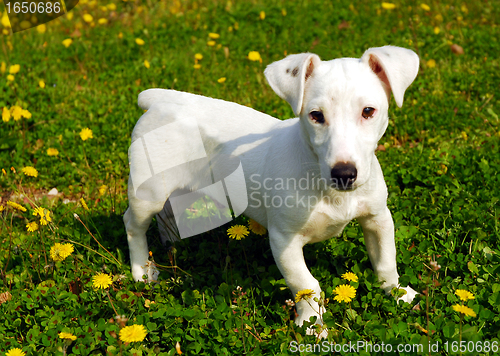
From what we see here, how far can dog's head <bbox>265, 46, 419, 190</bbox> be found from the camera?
103 inches

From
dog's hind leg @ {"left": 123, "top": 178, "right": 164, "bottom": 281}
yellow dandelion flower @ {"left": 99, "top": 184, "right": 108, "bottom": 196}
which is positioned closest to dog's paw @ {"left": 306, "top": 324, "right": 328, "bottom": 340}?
dog's hind leg @ {"left": 123, "top": 178, "right": 164, "bottom": 281}

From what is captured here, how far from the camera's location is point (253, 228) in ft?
12.5

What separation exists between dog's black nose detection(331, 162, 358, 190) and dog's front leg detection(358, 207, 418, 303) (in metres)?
0.74

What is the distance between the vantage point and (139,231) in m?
4.06

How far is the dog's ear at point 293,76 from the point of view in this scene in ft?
9.36

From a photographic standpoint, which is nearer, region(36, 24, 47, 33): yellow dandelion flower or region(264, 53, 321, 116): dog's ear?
region(264, 53, 321, 116): dog's ear

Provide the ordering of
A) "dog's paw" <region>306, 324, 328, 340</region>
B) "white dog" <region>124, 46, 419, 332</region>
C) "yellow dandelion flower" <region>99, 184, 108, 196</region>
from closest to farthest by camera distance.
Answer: "white dog" <region>124, 46, 419, 332</region>, "dog's paw" <region>306, 324, 328, 340</region>, "yellow dandelion flower" <region>99, 184, 108, 196</region>

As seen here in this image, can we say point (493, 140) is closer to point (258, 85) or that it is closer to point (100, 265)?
point (258, 85)

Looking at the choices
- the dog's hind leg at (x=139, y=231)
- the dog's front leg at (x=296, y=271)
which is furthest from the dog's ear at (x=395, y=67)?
the dog's hind leg at (x=139, y=231)

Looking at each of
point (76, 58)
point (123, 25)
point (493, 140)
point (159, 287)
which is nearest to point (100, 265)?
point (159, 287)

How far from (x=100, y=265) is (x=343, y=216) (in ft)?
7.07

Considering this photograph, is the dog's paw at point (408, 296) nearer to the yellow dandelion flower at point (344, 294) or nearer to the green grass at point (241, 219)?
the green grass at point (241, 219)

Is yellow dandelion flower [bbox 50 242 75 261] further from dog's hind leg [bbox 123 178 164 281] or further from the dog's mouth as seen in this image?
the dog's mouth

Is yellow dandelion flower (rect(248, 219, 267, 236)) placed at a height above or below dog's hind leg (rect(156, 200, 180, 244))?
above
